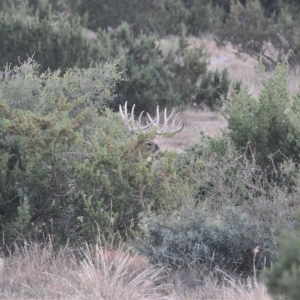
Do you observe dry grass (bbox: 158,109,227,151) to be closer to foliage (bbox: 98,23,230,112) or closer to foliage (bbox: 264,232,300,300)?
foliage (bbox: 98,23,230,112)

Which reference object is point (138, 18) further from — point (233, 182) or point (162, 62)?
point (233, 182)

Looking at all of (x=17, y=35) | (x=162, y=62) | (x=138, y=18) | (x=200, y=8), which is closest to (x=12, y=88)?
(x=17, y=35)

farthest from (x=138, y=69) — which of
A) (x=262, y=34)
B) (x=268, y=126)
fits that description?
(x=268, y=126)

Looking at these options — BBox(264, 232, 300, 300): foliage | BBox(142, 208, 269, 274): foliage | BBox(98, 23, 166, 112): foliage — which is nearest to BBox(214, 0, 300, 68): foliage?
BBox(98, 23, 166, 112): foliage

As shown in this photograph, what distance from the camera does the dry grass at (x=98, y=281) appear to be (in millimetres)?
3723

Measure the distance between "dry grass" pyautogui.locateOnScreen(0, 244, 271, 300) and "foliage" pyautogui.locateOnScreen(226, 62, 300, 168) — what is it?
235 centimetres

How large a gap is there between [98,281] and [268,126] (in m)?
3.15

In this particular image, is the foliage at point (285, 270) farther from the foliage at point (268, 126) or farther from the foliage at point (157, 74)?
the foliage at point (157, 74)

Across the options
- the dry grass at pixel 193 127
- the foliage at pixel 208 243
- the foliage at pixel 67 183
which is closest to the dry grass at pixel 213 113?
the dry grass at pixel 193 127

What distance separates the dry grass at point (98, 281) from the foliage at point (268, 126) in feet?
7.71

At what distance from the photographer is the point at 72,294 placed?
3779mm

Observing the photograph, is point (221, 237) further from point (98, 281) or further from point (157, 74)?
point (157, 74)

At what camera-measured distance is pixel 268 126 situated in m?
6.14

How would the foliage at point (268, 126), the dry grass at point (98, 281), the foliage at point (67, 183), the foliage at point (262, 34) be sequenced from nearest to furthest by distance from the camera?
the dry grass at point (98, 281) → the foliage at point (67, 183) → the foliage at point (268, 126) → the foliage at point (262, 34)
